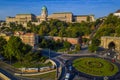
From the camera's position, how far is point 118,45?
73938mm

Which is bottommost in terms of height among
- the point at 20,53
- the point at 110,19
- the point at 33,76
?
the point at 33,76

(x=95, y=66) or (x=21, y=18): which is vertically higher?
(x=21, y=18)

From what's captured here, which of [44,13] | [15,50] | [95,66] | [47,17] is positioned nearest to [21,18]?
[44,13]

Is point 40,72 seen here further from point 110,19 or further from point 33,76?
point 110,19

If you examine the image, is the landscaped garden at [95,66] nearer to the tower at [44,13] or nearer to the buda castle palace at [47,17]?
the buda castle palace at [47,17]

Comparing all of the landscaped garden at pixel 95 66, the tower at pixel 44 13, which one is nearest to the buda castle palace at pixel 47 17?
the tower at pixel 44 13

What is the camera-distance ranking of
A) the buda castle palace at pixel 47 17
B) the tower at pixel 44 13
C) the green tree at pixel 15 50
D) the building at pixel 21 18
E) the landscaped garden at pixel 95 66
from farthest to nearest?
the building at pixel 21 18, the tower at pixel 44 13, the buda castle palace at pixel 47 17, the green tree at pixel 15 50, the landscaped garden at pixel 95 66

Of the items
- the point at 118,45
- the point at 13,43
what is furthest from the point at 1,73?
the point at 118,45

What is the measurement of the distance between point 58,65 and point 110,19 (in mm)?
48649

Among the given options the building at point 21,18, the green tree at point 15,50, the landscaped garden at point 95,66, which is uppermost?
the building at point 21,18

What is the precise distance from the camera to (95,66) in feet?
179

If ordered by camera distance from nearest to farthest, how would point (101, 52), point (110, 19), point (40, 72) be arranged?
point (40, 72), point (101, 52), point (110, 19)

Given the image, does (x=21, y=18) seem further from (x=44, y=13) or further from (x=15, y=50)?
(x=15, y=50)

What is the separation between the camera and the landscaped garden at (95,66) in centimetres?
5103
